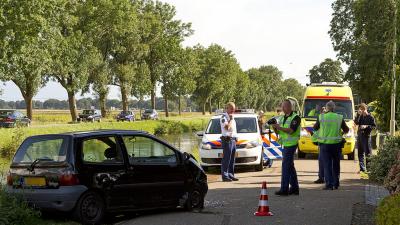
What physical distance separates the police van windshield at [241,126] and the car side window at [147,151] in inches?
313

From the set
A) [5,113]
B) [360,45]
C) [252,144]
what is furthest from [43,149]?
[360,45]

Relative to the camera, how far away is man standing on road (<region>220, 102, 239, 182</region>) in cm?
1453

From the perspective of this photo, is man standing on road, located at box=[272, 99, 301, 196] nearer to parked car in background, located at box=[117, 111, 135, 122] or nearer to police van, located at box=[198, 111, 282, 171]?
police van, located at box=[198, 111, 282, 171]

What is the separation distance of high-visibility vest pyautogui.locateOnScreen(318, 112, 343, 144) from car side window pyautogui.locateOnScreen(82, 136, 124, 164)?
5.05 meters

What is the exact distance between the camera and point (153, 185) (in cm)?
955

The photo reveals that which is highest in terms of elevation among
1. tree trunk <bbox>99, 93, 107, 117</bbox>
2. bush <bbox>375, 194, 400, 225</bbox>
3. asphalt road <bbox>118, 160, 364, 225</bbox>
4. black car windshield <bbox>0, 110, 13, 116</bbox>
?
tree trunk <bbox>99, 93, 107, 117</bbox>

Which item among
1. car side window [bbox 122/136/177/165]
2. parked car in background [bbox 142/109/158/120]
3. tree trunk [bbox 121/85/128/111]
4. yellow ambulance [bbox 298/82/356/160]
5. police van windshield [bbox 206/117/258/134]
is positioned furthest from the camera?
parked car in background [bbox 142/109/158/120]

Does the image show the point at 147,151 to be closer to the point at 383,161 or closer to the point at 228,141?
the point at 228,141

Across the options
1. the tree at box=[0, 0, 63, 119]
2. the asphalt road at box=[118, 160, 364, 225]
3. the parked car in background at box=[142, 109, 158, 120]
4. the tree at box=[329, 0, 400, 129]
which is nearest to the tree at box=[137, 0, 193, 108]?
the parked car in background at box=[142, 109, 158, 120]

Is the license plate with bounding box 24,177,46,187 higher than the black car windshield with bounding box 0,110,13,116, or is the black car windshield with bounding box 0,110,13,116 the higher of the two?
the black car windshield with bounding box 0,110,13,116

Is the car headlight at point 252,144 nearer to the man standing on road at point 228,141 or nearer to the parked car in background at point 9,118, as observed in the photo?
the man standing on road at point 228,141

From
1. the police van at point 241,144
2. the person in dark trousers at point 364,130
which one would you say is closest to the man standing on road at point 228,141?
the police van at point 241,144

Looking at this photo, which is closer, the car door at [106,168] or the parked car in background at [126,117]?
the car door at [106,168]

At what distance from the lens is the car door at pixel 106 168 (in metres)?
8.73
